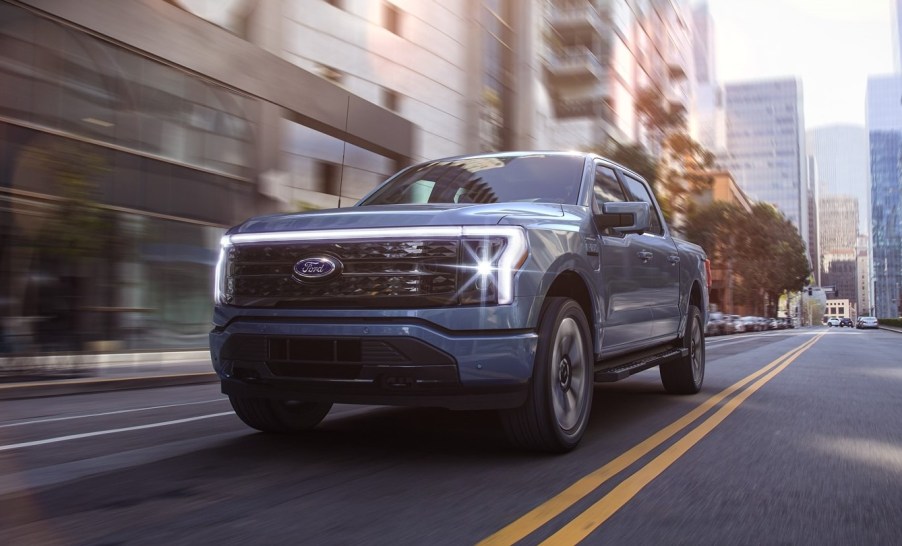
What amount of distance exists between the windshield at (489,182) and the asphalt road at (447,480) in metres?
1.55

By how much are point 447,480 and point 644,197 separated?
4.16 m

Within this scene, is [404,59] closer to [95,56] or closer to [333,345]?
[95,56]

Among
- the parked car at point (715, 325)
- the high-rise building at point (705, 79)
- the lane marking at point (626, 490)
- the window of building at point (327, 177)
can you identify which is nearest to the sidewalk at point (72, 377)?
the lane marking at point (626, 490)

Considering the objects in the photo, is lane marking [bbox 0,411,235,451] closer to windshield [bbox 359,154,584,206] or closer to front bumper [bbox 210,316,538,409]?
front bumper [bbox 210,316,538,409]

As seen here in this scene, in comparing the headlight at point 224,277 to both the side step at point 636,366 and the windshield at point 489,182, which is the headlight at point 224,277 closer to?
the windshield at point 489,182

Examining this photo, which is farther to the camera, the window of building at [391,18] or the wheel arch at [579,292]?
the window of building at [391,18]

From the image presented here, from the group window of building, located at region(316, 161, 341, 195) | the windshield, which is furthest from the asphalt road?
window of building, located at region(316, 161, 341, 195)

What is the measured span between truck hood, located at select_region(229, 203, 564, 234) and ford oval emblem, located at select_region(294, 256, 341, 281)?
18 centimetres

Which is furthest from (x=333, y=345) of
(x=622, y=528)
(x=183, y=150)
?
(x=183, y=150)

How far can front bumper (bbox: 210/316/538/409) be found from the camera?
3871mm

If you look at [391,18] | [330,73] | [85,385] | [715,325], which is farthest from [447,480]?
[715,325]

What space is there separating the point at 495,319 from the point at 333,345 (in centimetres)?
82

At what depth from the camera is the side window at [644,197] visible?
6.73 metres

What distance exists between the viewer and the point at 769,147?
193 meters
